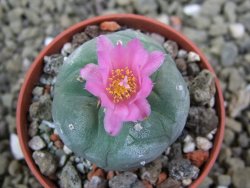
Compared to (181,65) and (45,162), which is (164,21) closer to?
(181,65)

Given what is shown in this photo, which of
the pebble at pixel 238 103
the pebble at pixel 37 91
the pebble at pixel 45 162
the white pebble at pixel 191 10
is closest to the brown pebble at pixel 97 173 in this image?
the pebble at pixel 45 162

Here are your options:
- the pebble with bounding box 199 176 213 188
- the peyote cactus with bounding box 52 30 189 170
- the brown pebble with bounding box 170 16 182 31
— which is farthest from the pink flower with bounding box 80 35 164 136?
the brown pebble with bounding box 170 16 182 31

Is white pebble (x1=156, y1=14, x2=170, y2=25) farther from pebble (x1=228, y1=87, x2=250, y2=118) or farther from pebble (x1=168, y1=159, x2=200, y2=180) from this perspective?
pebble (x1=168, y1=159, x2=200, y2=180)

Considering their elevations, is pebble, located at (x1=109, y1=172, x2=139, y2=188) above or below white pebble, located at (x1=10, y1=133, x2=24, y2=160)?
below

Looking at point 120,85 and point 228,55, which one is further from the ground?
point 228,55

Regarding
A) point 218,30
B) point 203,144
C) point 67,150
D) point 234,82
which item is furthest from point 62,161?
point 218,30

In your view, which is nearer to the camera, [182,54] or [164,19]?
[182,54]

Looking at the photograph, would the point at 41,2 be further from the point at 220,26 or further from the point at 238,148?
the point at 238,148
